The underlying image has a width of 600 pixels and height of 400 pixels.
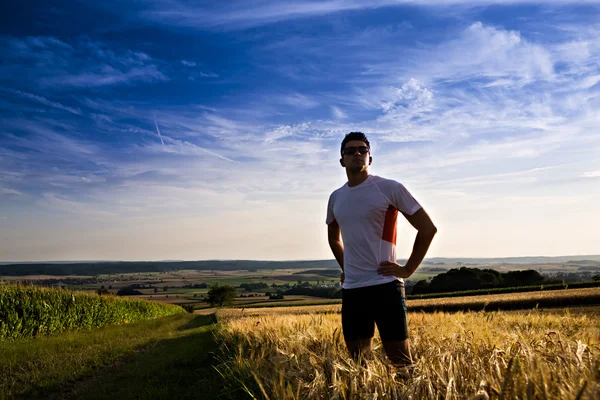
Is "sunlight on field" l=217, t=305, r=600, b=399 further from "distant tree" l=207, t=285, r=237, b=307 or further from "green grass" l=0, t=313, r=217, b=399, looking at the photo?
"distant tree" l=207, t=285, r=237, b=307

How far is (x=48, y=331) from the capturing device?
19891mm

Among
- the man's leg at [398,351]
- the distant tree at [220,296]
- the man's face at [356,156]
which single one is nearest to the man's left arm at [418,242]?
the man's leg at [398,351]

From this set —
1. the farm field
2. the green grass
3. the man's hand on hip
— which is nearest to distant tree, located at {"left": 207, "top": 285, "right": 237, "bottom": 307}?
the green grass

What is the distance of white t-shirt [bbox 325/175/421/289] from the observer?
171 inches

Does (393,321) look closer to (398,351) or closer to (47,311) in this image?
(398,351)

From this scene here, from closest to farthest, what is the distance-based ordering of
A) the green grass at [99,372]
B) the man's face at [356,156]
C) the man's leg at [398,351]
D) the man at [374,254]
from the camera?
the man's leg at [398,351] < the man at [374,254] < the man's face at [356,156] < the green grass at [99,372]

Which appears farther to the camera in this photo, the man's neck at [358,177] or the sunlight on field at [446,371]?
the man's neck at [358,177]

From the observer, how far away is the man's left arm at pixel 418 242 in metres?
4.28

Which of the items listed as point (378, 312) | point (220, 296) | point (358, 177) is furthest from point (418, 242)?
point (220, 296)

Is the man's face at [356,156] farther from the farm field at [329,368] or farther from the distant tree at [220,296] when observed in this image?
the distant tree at [220,296]

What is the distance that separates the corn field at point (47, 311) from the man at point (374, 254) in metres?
17.3

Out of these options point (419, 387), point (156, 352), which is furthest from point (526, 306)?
point (419, 387)

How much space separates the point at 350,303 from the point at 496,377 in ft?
5.97

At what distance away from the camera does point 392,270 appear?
429 centimetres
